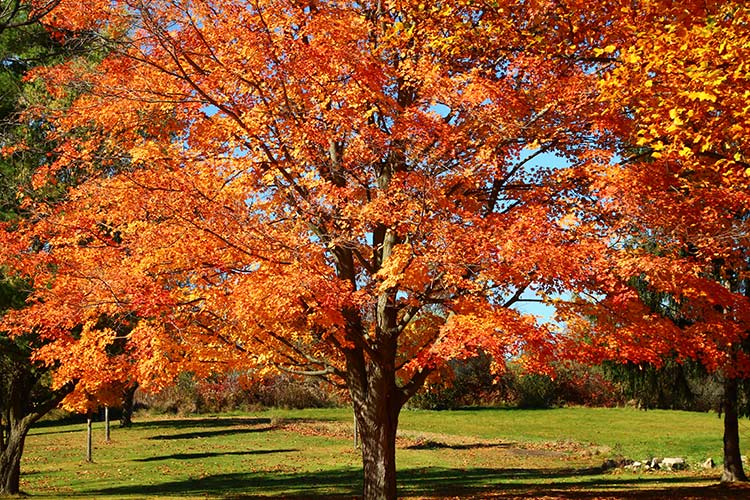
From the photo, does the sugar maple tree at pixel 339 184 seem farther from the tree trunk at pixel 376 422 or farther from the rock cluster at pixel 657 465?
the rock cluster at pixel 657 465

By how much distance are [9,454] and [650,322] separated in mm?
16424

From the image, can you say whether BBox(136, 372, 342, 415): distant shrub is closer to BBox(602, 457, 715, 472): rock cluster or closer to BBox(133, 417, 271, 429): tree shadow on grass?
BBox(133, 417, 271, 429): tree shadow on grass

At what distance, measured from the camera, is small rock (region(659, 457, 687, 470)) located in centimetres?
2209

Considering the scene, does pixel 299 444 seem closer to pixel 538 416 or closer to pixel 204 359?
pixel 538 416

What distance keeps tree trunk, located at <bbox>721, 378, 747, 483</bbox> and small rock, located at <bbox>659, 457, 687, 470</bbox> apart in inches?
185

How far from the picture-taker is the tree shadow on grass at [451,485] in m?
16.2

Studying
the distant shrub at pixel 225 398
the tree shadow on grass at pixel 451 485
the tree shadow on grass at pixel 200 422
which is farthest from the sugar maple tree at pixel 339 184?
the distant shrub at pixel 225 398

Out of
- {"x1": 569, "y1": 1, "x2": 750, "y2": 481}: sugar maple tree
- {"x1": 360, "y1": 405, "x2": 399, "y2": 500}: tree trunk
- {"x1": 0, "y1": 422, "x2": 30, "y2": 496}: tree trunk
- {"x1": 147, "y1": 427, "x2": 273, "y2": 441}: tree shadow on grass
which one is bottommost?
{"x1": 147, "y1": 427, "x2": 273, "y2": 441}: tree shadow on grass

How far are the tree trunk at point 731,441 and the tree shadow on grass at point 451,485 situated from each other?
93cm

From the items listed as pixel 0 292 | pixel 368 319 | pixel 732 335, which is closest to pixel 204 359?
pixel 368 319

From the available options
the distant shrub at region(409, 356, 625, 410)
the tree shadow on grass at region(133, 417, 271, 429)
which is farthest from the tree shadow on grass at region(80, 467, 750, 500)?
the distant shrub at region(409, 356, 625, 410)

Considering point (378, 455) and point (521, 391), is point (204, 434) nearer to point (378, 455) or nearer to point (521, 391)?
point (521, 391)

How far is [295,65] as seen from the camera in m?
11.0

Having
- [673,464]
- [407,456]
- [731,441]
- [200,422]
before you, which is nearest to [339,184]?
[731,441]
